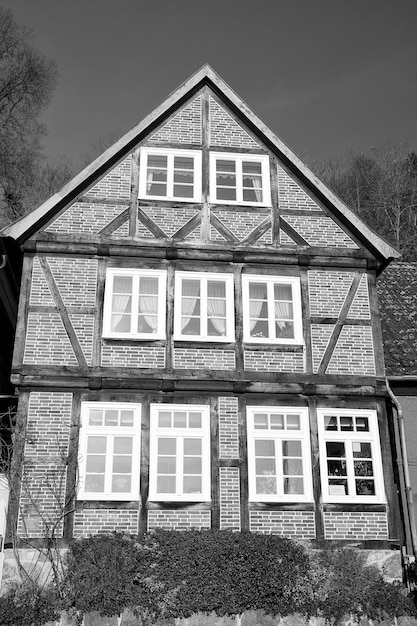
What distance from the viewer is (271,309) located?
1572 centimetres

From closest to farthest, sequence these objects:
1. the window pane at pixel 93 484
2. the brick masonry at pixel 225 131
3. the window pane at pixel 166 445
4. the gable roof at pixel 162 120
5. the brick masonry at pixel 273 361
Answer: the window pane at pixel 93 484
the window pane at pixel 166 445
the brick masonry at pixel 273 361
the gable roof at pixel 162 120
the brick masonry at pixel 225 131

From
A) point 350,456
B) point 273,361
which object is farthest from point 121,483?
point 350,456

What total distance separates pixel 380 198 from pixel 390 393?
18380 millimetres

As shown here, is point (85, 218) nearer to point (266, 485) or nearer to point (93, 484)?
point (93, 484)

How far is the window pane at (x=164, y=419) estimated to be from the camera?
48.0 feet

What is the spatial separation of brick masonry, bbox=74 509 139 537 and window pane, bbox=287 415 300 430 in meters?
3.49

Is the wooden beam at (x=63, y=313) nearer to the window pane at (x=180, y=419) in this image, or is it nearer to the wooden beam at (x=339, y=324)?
the window pane at (x=180, y=419)

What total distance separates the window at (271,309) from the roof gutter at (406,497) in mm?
2351

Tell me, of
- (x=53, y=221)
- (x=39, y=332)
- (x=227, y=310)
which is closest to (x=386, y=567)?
(x=227, y=310)

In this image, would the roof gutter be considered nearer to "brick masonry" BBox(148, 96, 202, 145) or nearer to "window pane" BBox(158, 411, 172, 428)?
"window pane" BBox(158, 411, 172, 428)

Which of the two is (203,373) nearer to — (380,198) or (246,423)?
(246,423)

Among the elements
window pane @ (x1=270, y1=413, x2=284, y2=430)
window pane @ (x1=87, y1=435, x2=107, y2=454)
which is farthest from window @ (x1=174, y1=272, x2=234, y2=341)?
window pane @ (x1=87, y1=435, x2=107, y2=454)

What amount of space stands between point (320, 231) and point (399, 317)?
329cm

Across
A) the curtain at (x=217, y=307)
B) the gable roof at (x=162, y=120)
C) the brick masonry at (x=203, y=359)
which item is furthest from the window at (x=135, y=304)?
the gable roof at (x=162, y=120)
